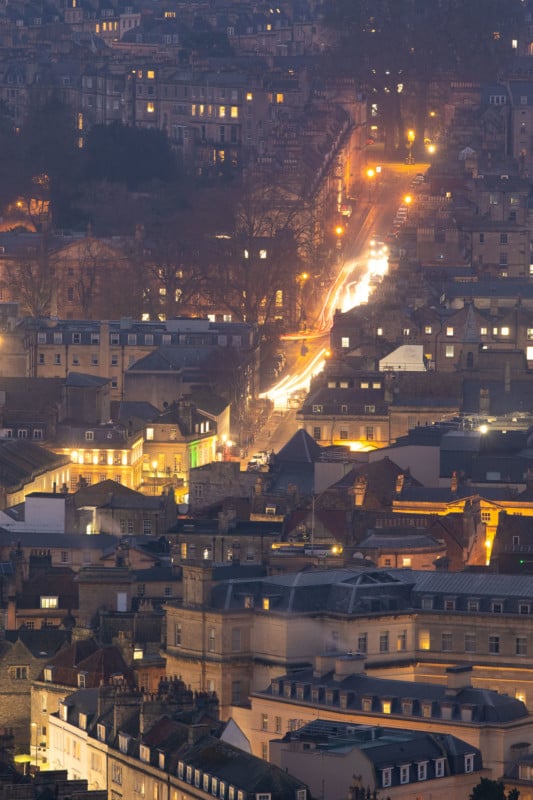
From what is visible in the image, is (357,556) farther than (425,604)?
Yes

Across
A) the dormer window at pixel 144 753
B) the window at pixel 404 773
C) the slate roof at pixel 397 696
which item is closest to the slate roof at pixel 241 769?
the dormer window at pixel 144 753

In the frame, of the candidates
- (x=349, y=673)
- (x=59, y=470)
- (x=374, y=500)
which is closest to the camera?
(x=349, y=673)

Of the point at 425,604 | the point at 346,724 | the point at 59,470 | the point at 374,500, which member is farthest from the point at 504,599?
the point at 59,470

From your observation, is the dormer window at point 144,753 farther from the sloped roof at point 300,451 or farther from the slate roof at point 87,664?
the sloped roof at point 300,451

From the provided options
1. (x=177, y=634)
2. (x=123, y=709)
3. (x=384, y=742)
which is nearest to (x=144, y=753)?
(x=123, y=709)

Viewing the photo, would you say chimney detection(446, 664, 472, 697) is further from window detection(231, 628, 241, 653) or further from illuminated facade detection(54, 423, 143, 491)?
illuminated facade detection(54, 423, 143, 491)

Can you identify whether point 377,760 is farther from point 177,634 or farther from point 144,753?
point 177,634

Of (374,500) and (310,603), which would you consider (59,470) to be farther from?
(310,603)

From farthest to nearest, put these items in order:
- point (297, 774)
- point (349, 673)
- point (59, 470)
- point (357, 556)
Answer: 1. point (59, 470)
2. point (357, 556)
3. point (349, 673)
4. point (297, 774)
